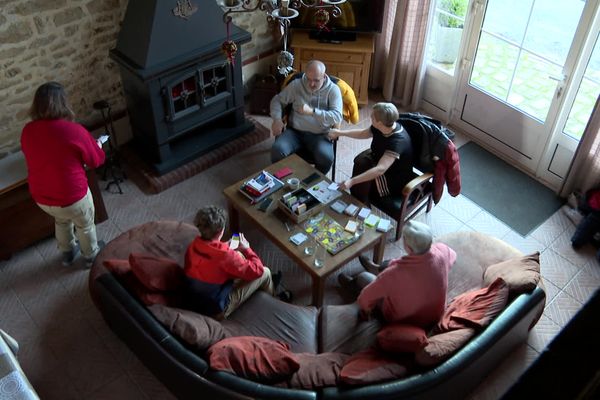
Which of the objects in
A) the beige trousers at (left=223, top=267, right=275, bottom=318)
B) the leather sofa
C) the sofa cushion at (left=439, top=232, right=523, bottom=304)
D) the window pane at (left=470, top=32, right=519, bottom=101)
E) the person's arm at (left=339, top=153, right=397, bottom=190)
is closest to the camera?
the leather sofa

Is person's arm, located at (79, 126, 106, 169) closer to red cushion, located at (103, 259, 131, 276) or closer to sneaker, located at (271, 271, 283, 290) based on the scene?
red cushion, located at (103, 259, 131, 276)

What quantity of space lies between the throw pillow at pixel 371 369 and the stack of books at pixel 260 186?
4.83 ft

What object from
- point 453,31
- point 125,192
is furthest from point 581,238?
point 125,192

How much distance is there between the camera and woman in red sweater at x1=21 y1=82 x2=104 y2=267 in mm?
3436

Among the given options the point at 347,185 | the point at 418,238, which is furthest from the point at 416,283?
the point at 347,185

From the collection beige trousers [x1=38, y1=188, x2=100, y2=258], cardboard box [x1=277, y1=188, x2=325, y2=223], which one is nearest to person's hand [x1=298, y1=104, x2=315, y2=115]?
cardboard box [x1=277, y1=188, x2=325, y2=223]

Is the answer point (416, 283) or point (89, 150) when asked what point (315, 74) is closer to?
point (89, 150)

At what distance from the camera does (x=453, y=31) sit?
206 inches

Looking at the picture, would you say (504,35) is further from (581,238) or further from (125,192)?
(125,192)

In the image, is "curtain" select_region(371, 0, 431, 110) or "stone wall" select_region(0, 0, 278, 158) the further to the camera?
"curtain" select_region(371, 0, 431, 110)

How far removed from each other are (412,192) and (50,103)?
2409 mm

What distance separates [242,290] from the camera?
3.43 m

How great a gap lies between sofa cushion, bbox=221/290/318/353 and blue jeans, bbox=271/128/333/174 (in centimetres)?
141

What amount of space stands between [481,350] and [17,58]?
359 centimetres
